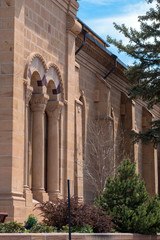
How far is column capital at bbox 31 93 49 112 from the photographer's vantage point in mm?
20453

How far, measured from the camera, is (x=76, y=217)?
623 inches

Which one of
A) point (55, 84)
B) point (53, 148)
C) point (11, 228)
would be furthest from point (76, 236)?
point (55, 84)

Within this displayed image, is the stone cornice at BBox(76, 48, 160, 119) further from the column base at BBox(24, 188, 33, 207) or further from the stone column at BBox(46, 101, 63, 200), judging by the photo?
the column base at BBox(24, 188, 33, 207)

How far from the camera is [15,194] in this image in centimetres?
1728

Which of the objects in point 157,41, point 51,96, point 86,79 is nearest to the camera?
point 51,96

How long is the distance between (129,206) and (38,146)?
396 centimetres

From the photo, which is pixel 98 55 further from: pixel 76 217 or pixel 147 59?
pixel 76 217

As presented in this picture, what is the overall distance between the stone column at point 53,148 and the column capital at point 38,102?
1382mm

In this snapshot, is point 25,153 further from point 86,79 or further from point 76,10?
point 86,79

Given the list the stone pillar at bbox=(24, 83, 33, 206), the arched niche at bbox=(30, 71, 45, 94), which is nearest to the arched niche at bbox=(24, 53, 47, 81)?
the arched niche at bbox=(30, 71, 45, 94)

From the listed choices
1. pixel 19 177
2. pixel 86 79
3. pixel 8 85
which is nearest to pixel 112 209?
pixel 19 177

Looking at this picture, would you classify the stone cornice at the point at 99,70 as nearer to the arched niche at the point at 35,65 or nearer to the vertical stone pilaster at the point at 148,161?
the vertical stone pilaster at the point at 148,161

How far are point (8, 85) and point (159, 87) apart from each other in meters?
11.1

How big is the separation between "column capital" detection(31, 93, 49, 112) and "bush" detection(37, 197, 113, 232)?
488 centimetres
